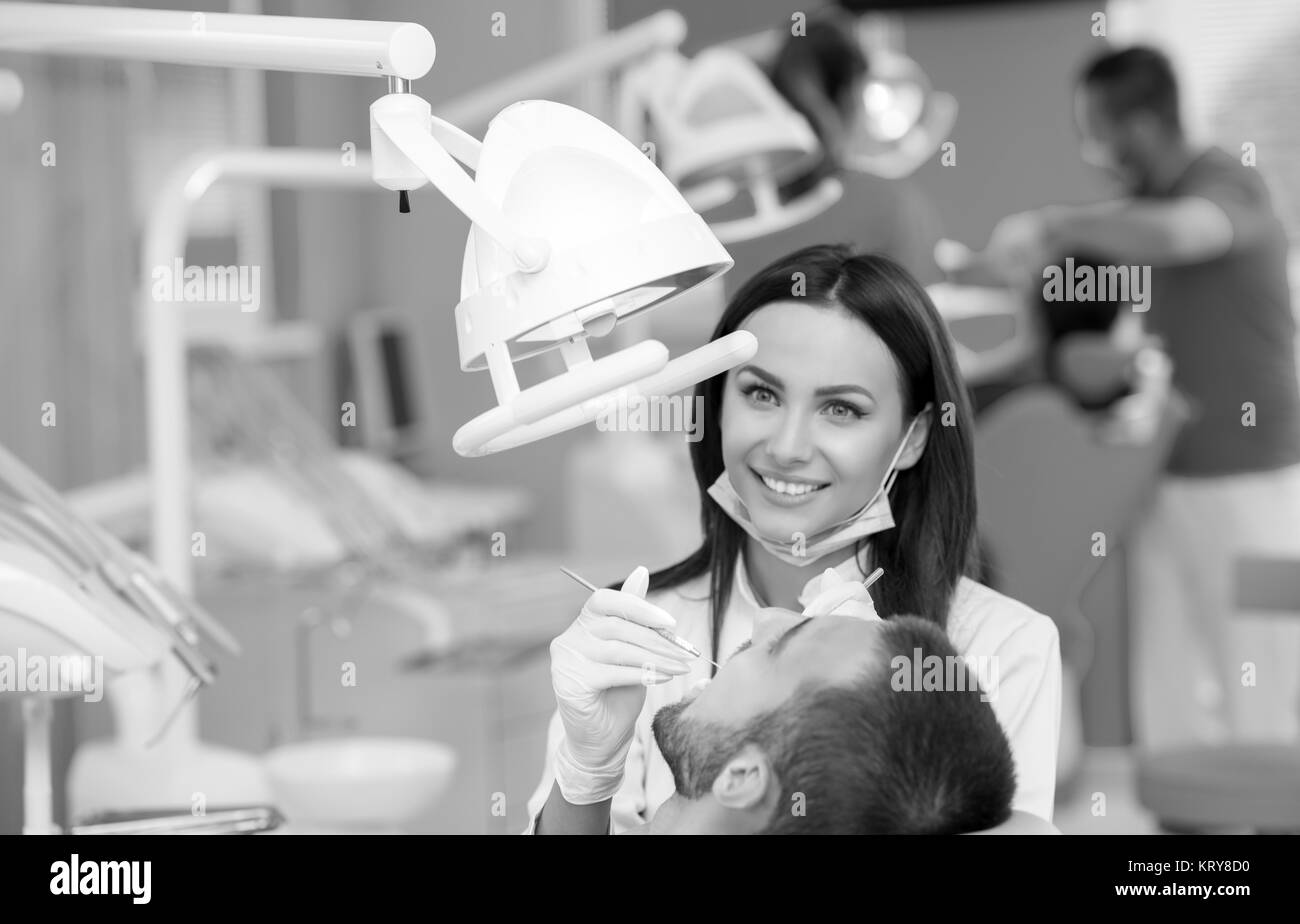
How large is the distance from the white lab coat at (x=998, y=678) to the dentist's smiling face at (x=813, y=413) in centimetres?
7

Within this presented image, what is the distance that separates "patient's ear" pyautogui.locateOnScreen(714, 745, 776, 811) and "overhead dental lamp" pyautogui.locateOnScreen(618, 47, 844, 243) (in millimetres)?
→ 1143

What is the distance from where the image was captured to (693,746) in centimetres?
106

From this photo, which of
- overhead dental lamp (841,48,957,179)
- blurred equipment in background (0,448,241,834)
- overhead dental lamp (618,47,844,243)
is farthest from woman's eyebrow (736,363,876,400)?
overhead dental lamp (841,48,957,179)

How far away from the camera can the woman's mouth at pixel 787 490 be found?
1.17m

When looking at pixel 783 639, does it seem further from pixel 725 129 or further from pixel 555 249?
pixel 725 129

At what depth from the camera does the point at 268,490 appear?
2.59 meters

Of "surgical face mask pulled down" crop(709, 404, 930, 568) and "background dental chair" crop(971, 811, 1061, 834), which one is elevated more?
"surgical face mask pulled down" crop(709, 404, 930, 568)

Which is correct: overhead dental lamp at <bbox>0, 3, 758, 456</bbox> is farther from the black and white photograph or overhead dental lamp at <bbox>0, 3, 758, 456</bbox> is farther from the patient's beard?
the patient's beard

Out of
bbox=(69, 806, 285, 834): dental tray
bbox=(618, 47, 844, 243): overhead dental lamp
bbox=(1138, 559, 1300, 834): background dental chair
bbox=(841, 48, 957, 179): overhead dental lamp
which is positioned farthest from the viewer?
bbox=(841, 48, 957, 179): overhead dental lamp

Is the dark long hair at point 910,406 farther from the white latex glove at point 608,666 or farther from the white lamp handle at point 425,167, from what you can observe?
the white lamp handle at point 425,167

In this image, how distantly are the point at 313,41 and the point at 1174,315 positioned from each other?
226 centimetres

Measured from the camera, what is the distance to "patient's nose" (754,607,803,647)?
1.05 metres

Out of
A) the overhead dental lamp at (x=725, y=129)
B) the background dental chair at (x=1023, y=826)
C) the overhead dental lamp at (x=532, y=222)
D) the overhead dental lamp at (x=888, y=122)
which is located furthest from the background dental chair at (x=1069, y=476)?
the overhead dental lamp at (x=532, y=222)
